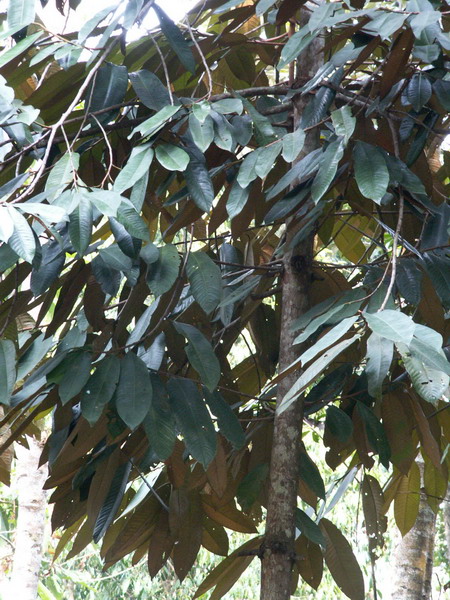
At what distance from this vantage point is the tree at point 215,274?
890mm

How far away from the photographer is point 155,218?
143cm

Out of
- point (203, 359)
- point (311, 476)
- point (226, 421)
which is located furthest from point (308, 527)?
point (203, 359)

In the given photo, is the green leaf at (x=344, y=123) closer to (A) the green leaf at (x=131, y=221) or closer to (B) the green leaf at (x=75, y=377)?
(A) the green leaf at (x=131, y=221)

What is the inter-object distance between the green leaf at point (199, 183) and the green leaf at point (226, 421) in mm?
265

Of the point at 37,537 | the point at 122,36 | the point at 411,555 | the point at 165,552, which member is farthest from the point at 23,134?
the point at 37,537

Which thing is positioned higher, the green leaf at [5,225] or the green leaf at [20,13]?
the green leaf at [20,13]

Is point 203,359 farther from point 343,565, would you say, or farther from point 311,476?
point 343,565

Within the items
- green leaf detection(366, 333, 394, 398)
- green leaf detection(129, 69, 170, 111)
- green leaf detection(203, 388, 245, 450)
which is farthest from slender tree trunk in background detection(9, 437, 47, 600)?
green leaf detection(366, 333, 394, 398)

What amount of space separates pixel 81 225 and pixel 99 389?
0.72ft

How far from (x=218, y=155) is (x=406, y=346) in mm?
617

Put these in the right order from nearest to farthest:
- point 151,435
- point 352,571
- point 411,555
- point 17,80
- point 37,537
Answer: point 151,435 < point 17,80 < point 352,571 < point 411,555 < point 37,537

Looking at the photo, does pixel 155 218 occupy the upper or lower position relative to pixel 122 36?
lower

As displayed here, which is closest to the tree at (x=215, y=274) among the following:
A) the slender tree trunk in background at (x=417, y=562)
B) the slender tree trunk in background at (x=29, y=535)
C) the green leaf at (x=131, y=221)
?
the green leaf at (x=131, y=221)

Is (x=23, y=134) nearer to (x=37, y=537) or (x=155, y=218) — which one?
(x=155, y=218)
